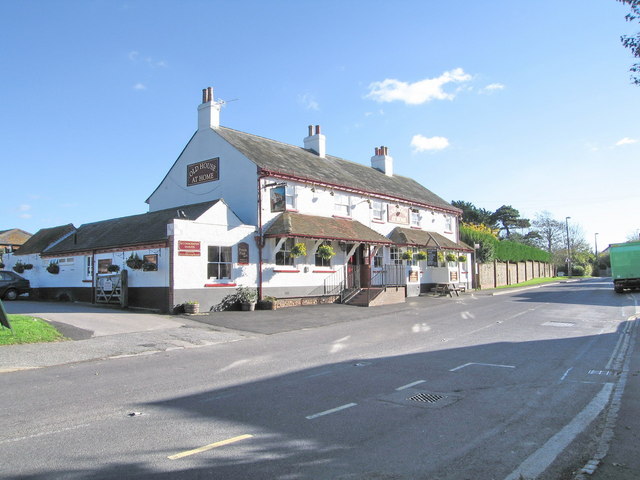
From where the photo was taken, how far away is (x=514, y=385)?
8188 millimetres

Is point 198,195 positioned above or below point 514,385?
above

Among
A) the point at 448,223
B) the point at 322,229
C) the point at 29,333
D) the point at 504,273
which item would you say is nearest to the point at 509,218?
the point at 504,273

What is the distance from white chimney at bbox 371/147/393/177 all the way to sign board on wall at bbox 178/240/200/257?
20710 mm

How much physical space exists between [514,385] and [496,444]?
124 inches

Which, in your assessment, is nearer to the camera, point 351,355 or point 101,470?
point 101,470

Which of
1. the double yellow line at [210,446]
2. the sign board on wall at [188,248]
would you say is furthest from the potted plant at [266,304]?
the double yellow line at [210,446]

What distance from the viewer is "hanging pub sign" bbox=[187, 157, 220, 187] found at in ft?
79.4

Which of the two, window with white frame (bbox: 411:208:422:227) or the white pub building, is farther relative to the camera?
window with white frame (bbox: 411:208:422:227)

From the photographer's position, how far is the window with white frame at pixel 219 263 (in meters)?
20.1

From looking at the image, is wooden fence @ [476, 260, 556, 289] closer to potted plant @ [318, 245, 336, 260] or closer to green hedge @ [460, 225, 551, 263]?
green hedge @ [460, 225, 551, 263]

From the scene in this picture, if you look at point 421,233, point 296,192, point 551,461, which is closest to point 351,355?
point 551,461

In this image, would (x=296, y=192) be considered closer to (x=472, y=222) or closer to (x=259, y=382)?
(x=259, y=382)

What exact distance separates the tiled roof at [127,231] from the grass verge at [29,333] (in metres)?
6.07

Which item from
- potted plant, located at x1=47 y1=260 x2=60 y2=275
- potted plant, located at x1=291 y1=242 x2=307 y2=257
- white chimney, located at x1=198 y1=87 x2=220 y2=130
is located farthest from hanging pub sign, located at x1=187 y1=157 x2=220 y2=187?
potted plant, located at x1=47 y1=260 x2=60 y2=275
